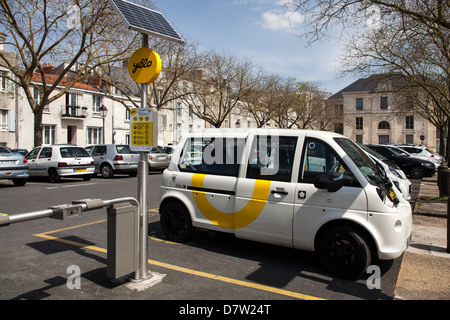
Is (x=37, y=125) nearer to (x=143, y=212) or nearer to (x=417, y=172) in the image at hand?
(x=143, y=212)

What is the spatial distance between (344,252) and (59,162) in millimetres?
13900

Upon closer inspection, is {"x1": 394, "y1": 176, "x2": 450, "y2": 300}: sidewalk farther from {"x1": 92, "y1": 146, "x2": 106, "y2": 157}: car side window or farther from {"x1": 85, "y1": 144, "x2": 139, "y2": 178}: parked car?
{"x1": 92, "y1": 146, "x2": 106, "y2": 157}: car side window

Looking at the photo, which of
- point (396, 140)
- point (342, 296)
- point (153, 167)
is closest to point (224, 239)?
point (342, 296)

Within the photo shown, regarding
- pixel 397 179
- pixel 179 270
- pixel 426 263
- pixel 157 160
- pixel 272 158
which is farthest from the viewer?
pixel 157 160

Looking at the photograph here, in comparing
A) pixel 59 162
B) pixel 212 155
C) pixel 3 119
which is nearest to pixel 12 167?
pixel 59 162

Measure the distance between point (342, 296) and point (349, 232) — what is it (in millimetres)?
785

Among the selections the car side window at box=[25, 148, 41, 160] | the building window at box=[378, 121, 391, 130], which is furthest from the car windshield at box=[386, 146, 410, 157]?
the building window at box=[378, 121, 391, 130]

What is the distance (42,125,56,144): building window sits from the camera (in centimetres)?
3511

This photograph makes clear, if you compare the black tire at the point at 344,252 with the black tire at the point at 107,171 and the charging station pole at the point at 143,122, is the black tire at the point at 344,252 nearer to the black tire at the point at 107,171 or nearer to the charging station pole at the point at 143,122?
the charging station pole at the point at 143,122

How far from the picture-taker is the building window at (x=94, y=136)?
3961cm

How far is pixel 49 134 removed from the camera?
35.5 metres

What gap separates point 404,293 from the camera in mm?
4145

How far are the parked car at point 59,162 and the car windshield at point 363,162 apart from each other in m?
13.3
